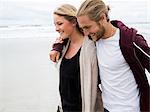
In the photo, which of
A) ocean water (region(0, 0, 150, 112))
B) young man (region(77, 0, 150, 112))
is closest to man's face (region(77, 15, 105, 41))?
young man (region(77, 0, 150, 112))

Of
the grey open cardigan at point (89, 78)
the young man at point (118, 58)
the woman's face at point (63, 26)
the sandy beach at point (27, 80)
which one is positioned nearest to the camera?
the young man at point (118, 58)

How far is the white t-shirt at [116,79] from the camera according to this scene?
4.88 feet

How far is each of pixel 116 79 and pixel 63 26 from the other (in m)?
0.39

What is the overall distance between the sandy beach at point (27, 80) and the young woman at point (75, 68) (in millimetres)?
1840

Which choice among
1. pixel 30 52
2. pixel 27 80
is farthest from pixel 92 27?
pixel 30 52

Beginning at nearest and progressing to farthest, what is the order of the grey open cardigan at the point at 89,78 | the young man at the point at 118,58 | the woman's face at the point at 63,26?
the young man at the point at 118,58 → the grey open cardigan at the point at 89,78 → the woman's face at the point at 63,26

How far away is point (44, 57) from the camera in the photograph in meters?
5.44

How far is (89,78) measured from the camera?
1.60 m

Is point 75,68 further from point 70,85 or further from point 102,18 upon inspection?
point 102,18

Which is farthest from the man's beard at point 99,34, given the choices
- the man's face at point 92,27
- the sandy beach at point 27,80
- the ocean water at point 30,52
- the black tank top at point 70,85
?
the sandy beach at point 27,80

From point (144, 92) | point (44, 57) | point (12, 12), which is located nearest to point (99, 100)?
point (144, 92)

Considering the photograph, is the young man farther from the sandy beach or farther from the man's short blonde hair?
the sandy beach

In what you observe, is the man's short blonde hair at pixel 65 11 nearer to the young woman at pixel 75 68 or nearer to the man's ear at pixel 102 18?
the young woman at pixel 75 68

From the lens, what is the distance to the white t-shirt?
1488mm
